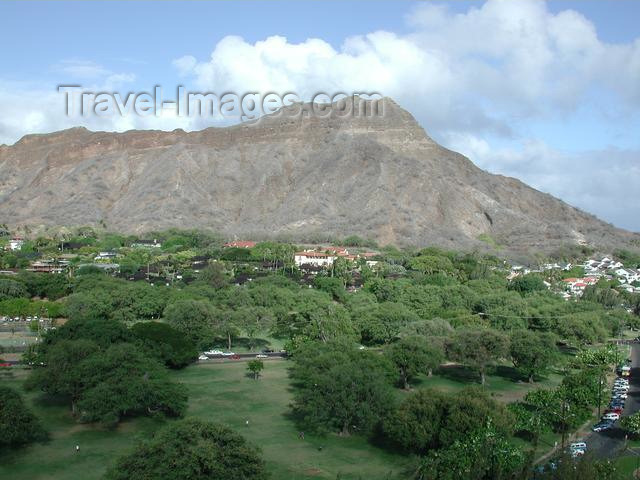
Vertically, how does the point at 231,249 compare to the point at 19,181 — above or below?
below

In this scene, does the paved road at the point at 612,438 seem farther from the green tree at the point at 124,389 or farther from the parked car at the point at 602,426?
the green tree at the point at 124,389

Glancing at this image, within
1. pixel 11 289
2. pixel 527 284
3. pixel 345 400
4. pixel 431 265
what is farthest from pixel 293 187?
pixel 345 400

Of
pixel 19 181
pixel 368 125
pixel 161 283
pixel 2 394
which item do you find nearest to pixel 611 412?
pixel 2 394

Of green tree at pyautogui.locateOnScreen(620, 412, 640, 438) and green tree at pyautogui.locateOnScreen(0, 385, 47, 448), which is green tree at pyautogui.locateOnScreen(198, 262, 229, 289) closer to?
green tree at pyautogui.locateOnScreen(0, 385, 47, 448)

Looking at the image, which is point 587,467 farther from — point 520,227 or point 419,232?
point 520,227

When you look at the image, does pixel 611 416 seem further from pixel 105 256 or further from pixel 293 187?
pixel 293 187
